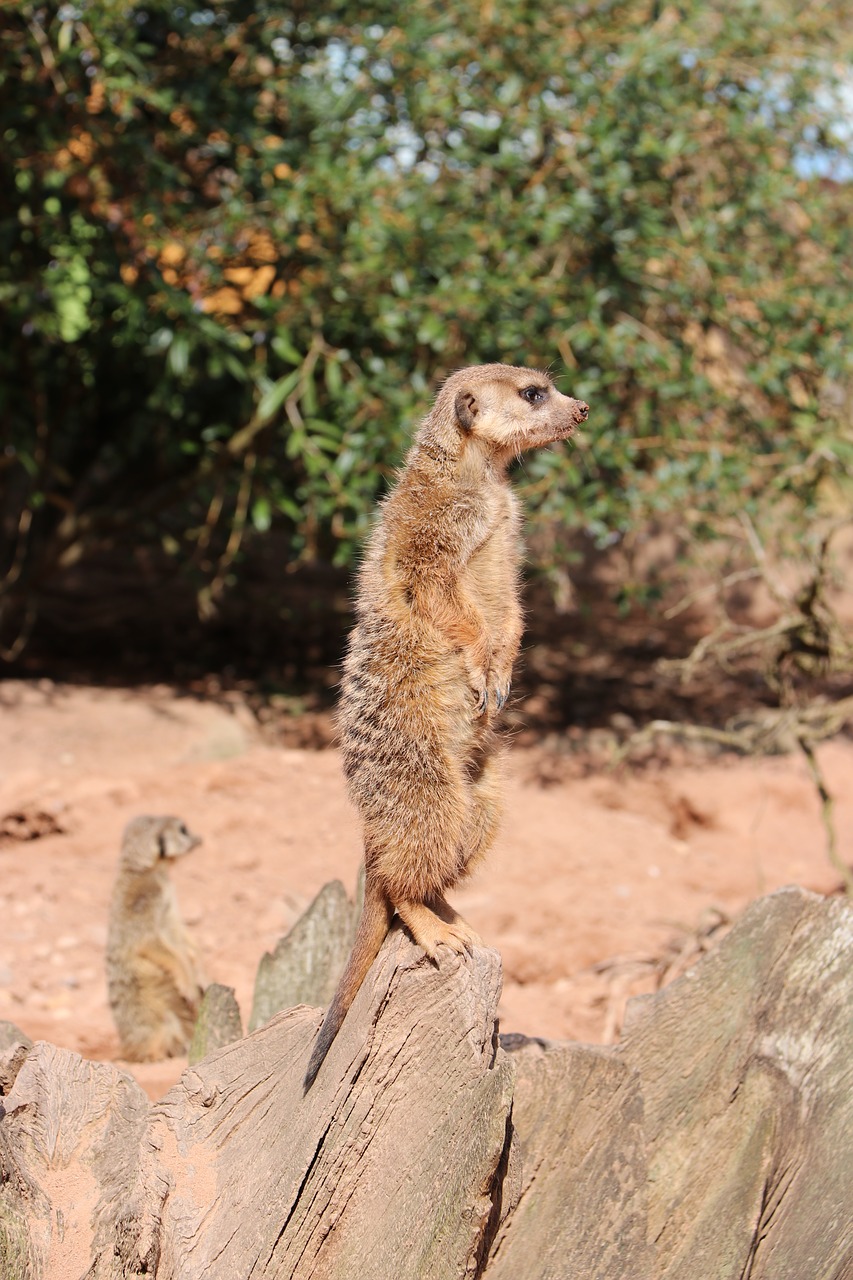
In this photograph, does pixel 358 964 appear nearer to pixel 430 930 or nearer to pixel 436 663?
pixel 430 930

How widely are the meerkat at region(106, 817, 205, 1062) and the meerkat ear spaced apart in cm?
193

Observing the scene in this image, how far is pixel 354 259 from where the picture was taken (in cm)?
539

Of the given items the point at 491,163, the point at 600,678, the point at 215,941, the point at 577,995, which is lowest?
the point at 600,678

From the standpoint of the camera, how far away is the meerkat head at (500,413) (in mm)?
2221

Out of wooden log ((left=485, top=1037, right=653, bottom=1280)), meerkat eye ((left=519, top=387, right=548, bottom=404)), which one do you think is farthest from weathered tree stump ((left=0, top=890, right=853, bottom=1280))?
meerkat eye ((left=519, top=387, right=548, bottom=404))

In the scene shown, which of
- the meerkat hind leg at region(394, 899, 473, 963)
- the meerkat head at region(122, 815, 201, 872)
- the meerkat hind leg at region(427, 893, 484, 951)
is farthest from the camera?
the meerkat head at region(122, 815, 201, 872)

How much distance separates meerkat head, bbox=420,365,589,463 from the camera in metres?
2.22

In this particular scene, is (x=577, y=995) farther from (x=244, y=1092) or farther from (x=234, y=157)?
(x=234, y=157)

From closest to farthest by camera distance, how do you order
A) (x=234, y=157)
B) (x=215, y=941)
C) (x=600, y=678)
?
1. (x=215, y=941)
2. (x=234, y=157)
3. (x=600, y=678)

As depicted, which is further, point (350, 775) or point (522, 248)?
point (522, 248)

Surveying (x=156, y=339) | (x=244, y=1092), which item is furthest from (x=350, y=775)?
(x=156, y=339)

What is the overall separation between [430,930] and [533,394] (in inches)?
38.7

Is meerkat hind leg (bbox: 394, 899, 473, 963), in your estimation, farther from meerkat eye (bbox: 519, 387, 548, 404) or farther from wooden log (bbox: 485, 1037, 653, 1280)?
meerkat eye (bbox: 519, 387, 548, 404)

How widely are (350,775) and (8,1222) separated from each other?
0.85m
